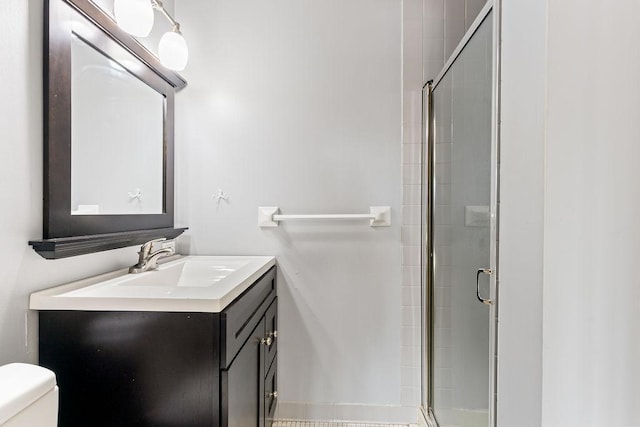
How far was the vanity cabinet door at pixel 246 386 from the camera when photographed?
3.23ft

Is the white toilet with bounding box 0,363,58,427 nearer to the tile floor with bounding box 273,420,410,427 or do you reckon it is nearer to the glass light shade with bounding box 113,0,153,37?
the glass light shade with bounding box 113,0,153,37

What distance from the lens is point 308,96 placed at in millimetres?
1833

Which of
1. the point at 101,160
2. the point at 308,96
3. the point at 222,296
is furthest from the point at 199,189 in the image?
the point at 222,296

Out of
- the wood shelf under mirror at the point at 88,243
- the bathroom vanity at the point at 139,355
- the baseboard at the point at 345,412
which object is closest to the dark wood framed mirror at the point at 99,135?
the wood shelf under mirror at the point at 88,243

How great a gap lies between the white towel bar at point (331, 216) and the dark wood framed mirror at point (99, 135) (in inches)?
16.9

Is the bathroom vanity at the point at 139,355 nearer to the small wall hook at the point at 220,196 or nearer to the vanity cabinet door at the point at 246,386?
the vanity cabinet door at the point at 246,386

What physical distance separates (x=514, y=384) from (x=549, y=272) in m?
0.31

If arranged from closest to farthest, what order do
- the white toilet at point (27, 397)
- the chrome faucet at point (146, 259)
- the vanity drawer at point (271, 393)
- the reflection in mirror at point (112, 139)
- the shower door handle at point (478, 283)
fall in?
the white toilet at point (27, 397), the shower door handle at point (478, 283), the reflection in mirror at point (112, 139), the chrome faucet at point (146, 259), the vanity drawer at point (271, 393)

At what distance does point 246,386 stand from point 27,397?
637mm

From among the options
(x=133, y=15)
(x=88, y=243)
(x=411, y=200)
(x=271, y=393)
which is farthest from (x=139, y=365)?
(x=411, y=200)

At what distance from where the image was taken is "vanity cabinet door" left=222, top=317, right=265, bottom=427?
3.23 ft

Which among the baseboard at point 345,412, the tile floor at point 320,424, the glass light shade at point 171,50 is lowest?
the tile floor at point 320,424

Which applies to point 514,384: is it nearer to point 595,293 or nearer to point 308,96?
point 595,293

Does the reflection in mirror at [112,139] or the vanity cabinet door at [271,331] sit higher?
the reflection in mirror at [112,139]
